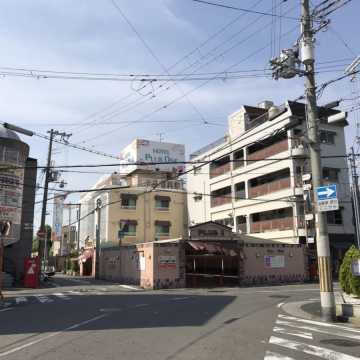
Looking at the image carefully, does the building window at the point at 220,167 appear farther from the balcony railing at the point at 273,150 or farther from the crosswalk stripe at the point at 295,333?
the crosswalk stripe at the point at 295,333

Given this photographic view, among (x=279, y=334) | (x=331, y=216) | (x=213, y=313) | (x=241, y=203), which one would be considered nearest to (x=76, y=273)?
(x=241, y=203)

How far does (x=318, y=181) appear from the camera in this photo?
14570mm

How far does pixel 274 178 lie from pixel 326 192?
30.1 metres

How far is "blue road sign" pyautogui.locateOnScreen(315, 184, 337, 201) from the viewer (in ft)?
45.3

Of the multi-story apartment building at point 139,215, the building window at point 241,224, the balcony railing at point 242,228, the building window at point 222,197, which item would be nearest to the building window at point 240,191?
the building window at point 222,197

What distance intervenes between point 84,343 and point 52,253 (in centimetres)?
8013

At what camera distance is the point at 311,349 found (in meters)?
9.24

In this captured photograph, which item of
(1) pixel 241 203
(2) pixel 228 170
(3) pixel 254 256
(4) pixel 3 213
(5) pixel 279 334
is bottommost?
(5) pixel 279 334

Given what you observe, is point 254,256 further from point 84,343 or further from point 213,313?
point 84,343

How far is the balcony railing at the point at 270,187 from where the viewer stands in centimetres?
4103

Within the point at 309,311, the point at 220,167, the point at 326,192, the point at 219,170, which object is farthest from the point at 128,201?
the point at 326,192

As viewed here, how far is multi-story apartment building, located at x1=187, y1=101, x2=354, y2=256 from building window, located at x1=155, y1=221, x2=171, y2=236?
551 centimetres

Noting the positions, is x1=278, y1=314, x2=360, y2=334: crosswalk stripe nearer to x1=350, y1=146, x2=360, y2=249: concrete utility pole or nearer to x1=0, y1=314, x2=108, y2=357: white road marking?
x1=0, y1=314, x2=108, y2=357: white road marking

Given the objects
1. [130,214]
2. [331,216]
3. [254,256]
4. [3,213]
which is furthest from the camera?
[130,214]
